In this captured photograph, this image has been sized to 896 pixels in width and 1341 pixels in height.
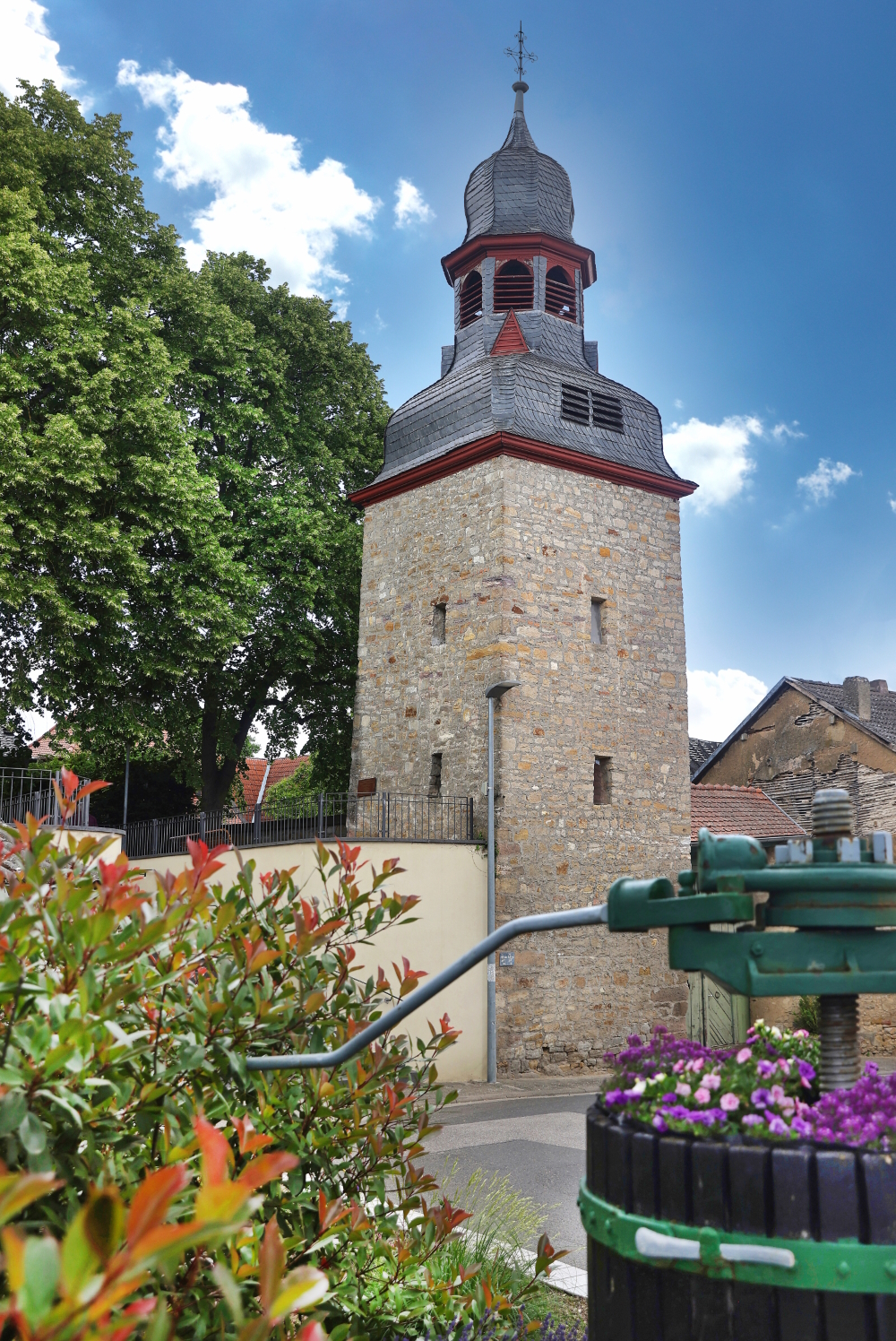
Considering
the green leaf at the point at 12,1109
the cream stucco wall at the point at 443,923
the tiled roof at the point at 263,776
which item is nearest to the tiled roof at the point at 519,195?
the cream stucco wall at the point at 443,923

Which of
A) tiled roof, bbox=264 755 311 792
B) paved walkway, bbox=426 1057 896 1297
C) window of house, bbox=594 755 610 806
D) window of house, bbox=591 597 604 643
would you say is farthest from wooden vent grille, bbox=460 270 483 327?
tiled roof, bbox=264 755 311 792

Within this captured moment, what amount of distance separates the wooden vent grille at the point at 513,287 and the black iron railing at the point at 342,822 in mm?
9375

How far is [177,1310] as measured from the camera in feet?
5.64

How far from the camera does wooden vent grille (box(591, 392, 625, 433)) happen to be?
18.6 m

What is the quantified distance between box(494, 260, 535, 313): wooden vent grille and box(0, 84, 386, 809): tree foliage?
401 centimetres

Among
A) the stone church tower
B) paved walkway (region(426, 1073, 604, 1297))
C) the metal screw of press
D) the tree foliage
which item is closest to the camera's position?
the metal screw of press

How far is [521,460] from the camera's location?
17.2 meters

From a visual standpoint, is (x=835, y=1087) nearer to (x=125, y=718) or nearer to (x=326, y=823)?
(x=326, y=823)

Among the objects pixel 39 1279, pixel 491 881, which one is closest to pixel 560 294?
pixel 491 881

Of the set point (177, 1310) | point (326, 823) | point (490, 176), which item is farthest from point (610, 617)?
point (177, 1310)

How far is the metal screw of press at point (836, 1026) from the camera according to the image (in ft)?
6.53

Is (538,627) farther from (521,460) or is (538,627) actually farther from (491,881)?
(491,881)

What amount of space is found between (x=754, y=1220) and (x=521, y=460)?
1603 centimetres

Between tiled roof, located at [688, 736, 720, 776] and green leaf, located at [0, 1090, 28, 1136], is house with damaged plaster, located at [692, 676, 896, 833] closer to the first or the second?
tiled roof, located at [688, 736, 720, 776]
